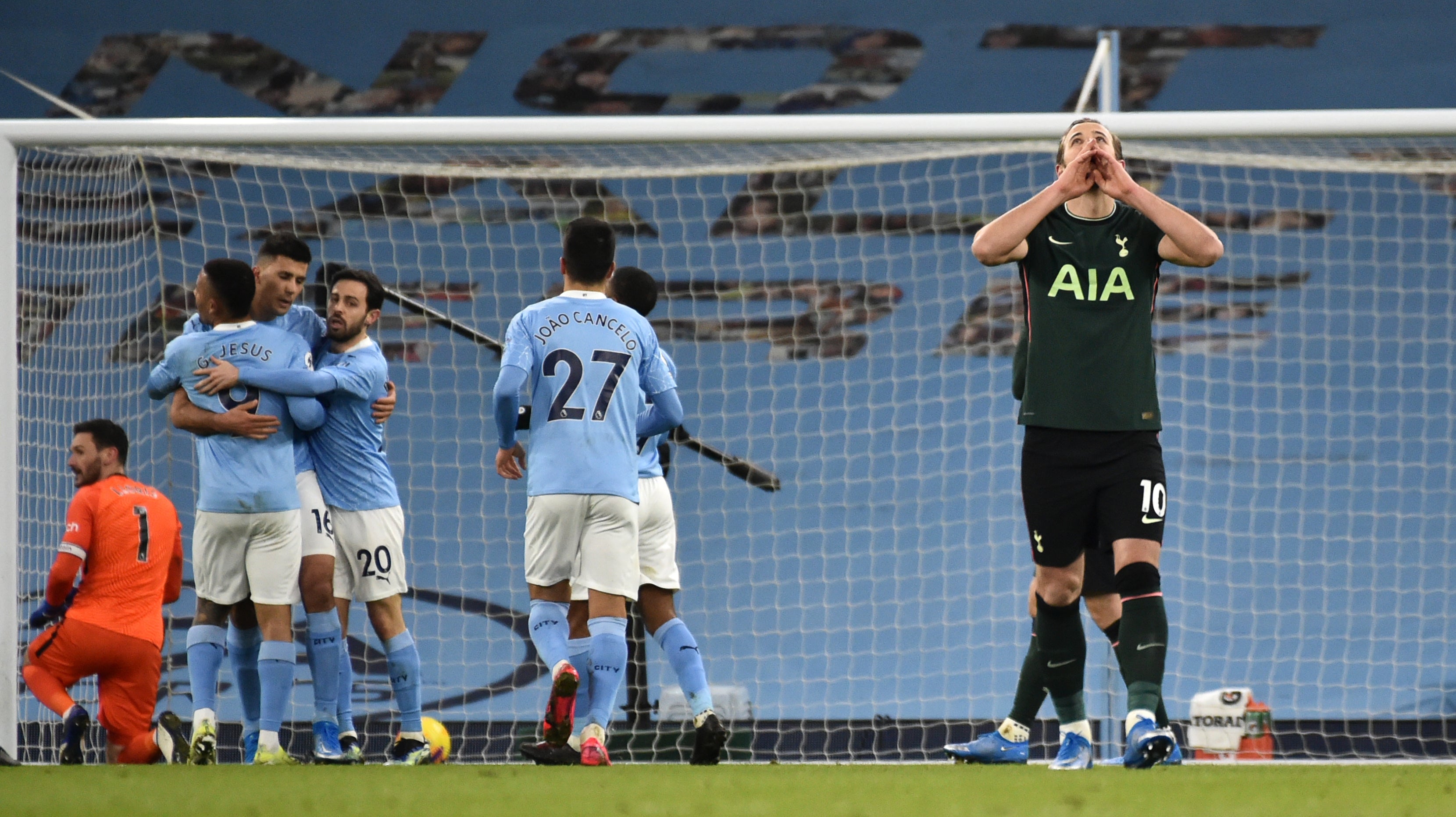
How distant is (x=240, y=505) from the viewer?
4.51m

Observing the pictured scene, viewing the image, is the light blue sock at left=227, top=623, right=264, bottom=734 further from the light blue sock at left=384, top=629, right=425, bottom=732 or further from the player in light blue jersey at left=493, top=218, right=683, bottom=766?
the player in light blue jersey at left=493, top=218, right=683, bottom=766

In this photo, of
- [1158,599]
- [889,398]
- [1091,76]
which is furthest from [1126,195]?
[889,398]

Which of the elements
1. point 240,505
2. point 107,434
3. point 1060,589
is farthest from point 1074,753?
point 107,434

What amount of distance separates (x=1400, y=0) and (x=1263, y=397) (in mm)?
2376

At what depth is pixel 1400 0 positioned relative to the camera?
835 cm

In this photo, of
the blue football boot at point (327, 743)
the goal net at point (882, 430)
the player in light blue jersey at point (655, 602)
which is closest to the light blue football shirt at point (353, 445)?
the blue football boot at point (327, 743)

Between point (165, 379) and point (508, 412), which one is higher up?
point (165, 379)

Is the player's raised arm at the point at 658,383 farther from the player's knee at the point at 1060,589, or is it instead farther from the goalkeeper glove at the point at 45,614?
the goalkeeper glove at the point at 45,614

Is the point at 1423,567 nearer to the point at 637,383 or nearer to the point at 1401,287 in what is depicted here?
the point at 1401,287

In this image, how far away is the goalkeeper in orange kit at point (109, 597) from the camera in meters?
5.45

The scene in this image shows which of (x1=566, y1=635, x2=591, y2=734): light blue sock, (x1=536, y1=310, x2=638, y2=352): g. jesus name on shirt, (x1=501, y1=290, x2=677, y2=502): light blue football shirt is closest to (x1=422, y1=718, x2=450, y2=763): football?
(x1=566, y1=635, x2=591, y2=734): light blue sock

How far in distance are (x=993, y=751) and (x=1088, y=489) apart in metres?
1.22

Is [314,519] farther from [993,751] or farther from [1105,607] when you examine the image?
[1105,607]

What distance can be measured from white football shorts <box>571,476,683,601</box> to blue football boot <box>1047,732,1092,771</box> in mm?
1538
